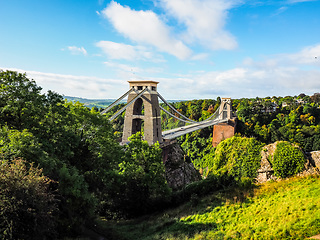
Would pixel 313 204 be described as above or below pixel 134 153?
below

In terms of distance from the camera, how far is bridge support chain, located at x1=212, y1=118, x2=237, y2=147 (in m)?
43.8

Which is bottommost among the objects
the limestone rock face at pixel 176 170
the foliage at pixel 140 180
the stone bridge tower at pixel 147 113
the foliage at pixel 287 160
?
the limestone rock face at pixel 176 170

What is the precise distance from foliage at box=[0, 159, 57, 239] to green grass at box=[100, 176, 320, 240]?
438 centimetres

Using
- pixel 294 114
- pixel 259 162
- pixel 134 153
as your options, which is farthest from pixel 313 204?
pixel 294 114

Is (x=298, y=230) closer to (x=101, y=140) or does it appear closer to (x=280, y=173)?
(x=280, y=173)

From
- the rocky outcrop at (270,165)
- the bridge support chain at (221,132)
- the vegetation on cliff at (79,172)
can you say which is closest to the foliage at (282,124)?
the bridge support chain at (221,132)

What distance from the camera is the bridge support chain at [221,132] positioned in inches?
1724

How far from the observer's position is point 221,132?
43.8 meters

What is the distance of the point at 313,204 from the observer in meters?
7.55

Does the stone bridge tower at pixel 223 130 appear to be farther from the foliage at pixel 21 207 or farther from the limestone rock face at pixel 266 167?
the foliage at pixel 21 207

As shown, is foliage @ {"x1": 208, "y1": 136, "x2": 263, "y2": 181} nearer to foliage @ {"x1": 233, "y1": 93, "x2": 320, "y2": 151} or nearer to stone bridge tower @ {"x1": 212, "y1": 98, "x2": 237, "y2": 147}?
stone bridge tower @ {"x1": 212, "y1": 98, "x2": 237, "y2": 147}

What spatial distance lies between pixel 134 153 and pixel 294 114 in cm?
4657

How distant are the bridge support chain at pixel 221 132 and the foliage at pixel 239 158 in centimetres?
3137

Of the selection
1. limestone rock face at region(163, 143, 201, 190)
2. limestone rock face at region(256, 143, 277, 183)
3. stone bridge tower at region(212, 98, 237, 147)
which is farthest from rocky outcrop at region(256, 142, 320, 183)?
stone bridge tower at region(212, 98, 237, 147)
